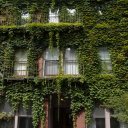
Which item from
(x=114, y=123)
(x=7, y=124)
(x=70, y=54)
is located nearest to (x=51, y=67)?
(x=70, y=54)

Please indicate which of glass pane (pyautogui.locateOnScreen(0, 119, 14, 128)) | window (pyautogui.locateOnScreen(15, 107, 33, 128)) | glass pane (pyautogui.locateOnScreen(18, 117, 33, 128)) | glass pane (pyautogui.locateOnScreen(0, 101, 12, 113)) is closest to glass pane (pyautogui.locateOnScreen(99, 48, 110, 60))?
window (pyautogui.locateOnScreen(15, 107, 33, 128))

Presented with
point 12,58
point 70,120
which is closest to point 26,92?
point 12,58

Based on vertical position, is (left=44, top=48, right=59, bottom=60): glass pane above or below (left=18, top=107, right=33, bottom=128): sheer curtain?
above

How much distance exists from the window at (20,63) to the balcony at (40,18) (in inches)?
76.9

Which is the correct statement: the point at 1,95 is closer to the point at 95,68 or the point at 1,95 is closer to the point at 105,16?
the point at 95,68

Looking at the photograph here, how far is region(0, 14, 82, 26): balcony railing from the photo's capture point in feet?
65.7

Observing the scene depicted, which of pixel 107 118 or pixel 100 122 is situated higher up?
pixel 107 118

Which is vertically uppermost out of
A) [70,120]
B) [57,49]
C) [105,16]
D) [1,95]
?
[105,16]

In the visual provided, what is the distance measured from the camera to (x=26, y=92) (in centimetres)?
1870

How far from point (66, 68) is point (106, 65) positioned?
2.43 meters

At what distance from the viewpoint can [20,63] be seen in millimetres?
19734

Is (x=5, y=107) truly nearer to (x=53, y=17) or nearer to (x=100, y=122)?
(x=100, y=122)

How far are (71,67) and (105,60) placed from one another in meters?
2.10

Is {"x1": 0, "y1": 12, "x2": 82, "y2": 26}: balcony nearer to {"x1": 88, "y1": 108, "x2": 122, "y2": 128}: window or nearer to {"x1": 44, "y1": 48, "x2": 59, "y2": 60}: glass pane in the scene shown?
{"x1": 44, "y1": 48, "x2": 59, "y2": 60}: glass pane
